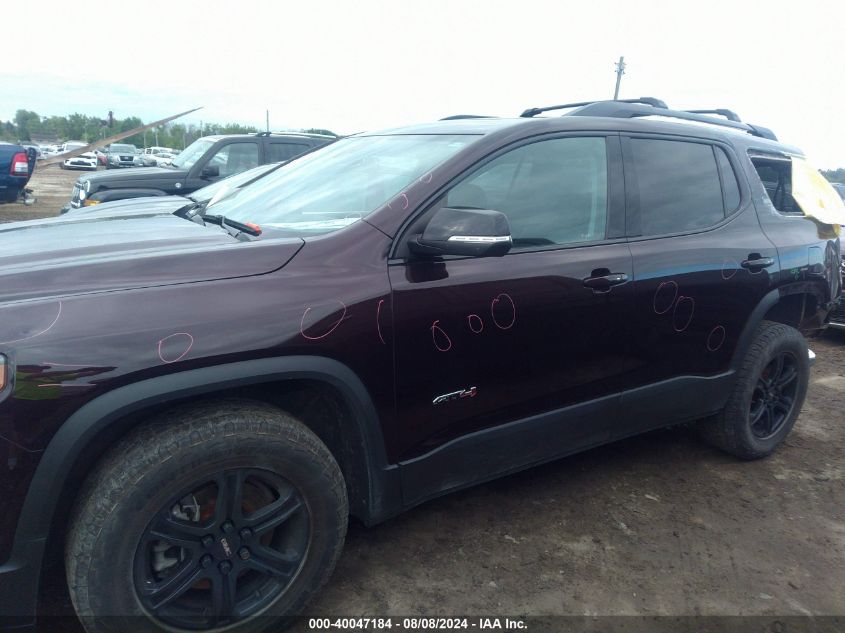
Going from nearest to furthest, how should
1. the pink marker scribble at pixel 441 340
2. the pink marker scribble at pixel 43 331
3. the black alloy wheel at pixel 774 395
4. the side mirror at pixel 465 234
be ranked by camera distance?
1. the pink marker scribble at pixel 43 331
2. the side mirror at pixel 465 234
3. the pink marker scribble at pixel 441 340
4. the black alloy wheel at pixel 774 395

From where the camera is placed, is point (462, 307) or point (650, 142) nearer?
point (462, 307)

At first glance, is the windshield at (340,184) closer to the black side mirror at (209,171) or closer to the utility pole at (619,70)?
the black side mirror at (209,171)

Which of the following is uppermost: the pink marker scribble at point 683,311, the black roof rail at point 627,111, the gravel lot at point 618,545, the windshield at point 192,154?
the black roof rail at point 627,111

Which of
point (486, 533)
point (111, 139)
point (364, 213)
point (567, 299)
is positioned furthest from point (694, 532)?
point (111, 139)

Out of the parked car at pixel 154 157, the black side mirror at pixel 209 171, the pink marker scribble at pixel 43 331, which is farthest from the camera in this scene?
the parked car at pixel 154 157

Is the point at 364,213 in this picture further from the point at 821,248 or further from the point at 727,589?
the point at 821,248

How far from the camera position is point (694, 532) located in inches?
122

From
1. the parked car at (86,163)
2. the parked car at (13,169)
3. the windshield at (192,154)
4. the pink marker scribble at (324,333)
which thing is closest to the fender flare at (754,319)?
the pink marker scribble at (324,333)

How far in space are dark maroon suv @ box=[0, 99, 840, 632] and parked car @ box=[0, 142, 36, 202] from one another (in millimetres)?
8551

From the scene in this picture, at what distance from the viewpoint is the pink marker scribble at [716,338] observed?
3.35 meters

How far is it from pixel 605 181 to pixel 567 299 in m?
0.65

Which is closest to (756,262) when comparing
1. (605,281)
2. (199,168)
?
(605,281)

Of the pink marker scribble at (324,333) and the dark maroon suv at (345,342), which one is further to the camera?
the pink marker scribble at (324,333)

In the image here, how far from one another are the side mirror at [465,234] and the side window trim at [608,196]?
0.08 m
